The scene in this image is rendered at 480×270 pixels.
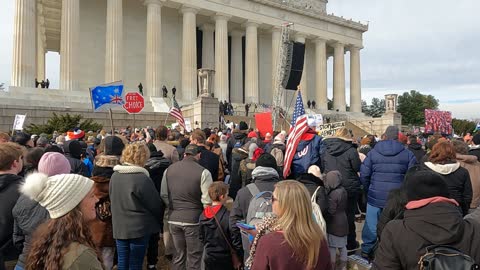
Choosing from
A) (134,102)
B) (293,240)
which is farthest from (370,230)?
(134,102)

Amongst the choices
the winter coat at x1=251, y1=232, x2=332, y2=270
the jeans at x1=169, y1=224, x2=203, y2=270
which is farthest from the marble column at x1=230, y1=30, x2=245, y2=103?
the winter coat at x1=251, y1=232, x2=332, y2=270

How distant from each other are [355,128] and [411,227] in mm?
38503

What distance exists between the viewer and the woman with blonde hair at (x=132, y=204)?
4.74 m

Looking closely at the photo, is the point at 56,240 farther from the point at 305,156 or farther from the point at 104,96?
the point at 104,96

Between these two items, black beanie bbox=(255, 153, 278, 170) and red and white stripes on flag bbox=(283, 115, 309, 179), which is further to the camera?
red and white stripes on flag bbox=(283, 115, 309, 179)

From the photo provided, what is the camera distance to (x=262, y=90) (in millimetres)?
49375

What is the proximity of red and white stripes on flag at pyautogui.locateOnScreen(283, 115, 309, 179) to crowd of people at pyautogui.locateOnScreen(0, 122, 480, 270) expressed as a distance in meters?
0.06

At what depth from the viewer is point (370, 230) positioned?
6.08m

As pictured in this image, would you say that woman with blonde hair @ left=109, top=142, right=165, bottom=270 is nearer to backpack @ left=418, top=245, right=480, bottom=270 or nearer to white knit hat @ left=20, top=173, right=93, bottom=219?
white knit hat @ left=20, top=173, right=93, bottom=219

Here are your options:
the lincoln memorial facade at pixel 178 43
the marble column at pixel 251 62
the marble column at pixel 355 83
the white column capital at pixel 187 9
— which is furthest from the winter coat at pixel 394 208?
the marble column at pixel 355 83

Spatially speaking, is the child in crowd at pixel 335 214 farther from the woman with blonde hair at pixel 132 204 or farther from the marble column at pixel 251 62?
the marble column at pixel 251 62

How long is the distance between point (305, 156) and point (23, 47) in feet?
97.2

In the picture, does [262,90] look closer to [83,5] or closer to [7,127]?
[83,5]

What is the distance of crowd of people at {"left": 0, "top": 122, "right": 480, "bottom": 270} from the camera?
2.45 m
